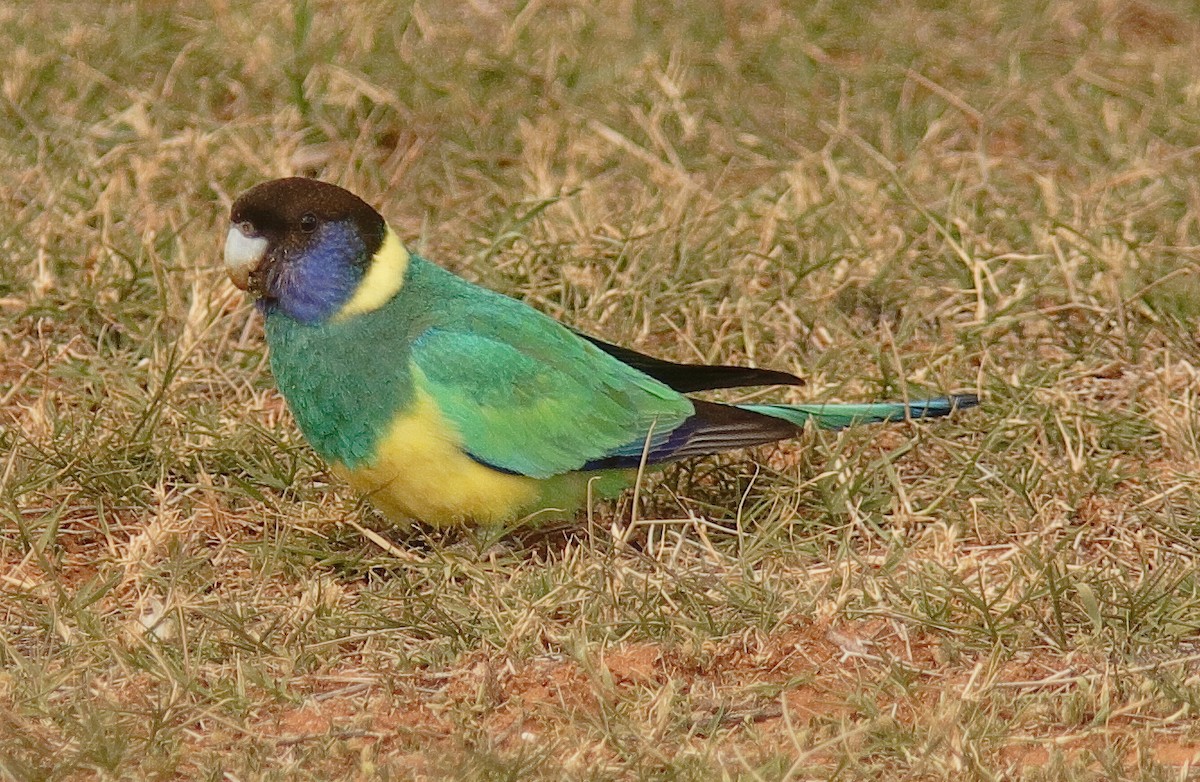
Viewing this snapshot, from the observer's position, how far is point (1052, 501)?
3957 mm

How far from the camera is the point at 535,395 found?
12.7 feet

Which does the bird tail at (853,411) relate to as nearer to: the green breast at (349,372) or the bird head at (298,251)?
the green breast at (349,372)

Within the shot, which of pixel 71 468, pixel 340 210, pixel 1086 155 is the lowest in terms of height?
pixel 1086 155

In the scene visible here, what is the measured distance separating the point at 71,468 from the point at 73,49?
2377 millimetres

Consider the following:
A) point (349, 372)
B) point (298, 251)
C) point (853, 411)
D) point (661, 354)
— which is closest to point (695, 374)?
point (853, 411)

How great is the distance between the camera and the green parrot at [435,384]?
12.1 ft

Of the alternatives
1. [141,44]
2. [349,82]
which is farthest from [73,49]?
[349,82]

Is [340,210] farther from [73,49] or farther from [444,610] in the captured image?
[73,49]

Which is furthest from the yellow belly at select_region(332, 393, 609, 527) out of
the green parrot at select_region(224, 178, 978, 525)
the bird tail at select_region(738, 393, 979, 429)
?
the bird tail at select_region(738, 393, 979, 429)

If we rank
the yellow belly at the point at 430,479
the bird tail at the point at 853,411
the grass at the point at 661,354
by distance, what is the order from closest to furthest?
the grass at the point at 661,354 < the yellow belly at the point at 430,479 < the bird tail at the point at 853,411

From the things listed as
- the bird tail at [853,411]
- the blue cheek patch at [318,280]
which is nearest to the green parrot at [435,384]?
the blue cheek patch at [318,280]

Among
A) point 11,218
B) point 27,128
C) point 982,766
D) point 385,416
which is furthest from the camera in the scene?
point 27,128

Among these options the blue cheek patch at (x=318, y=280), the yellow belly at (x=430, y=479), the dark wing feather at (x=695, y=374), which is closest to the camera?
the yellow belly at (x=430, y=479)

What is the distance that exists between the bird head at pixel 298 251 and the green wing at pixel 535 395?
0.74 feet
